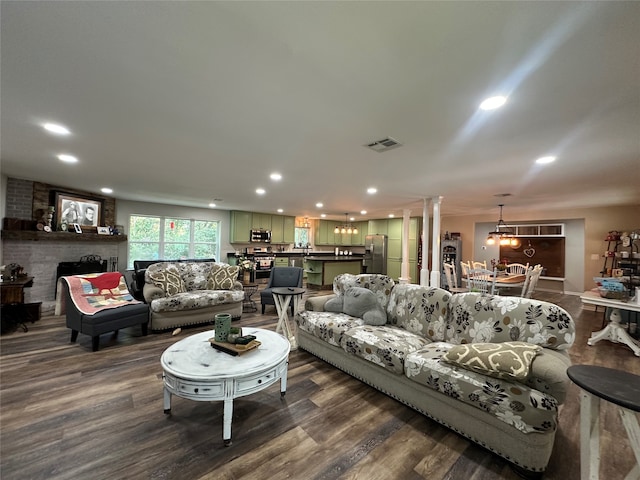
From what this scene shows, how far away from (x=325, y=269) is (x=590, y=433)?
22.1 ft

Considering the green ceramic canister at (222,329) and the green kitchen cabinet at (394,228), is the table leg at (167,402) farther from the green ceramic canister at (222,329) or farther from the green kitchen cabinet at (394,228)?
the green kitchen cabinet at (394,228)

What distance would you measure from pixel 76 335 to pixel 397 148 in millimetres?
4656

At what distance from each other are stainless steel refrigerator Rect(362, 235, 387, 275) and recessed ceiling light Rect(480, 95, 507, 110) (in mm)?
7369

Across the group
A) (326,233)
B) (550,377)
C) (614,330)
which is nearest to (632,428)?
(550,377)

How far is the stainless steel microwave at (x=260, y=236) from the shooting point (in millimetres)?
8527

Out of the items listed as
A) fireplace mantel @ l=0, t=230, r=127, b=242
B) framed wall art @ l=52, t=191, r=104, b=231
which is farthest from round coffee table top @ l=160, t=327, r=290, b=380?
framed wall art @ l=52, t=191, r=104, b=231

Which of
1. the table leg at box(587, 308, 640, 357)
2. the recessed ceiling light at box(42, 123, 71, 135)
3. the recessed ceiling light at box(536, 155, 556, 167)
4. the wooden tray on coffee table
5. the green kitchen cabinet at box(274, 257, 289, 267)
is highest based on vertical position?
the recessed ceiling light at box(536, 155, 556, 167)

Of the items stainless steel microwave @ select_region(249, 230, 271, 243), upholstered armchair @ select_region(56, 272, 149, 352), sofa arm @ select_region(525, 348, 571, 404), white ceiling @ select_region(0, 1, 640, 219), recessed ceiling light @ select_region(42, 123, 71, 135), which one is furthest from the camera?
stainless steel microwave @ select_region(249, 230, 271, 243)

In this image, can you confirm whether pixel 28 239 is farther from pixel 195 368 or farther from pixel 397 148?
pixel 397 148

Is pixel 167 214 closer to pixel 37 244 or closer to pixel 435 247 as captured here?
pixel 37 244

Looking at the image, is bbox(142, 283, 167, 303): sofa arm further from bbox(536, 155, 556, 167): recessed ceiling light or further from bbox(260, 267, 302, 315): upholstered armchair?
bbox(536, 155, 556, 167): recessed ceiling light

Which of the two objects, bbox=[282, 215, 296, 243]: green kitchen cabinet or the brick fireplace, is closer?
the brick fireplace

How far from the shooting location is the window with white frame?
22.8 feet

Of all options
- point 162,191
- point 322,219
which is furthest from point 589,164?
point 322,219
